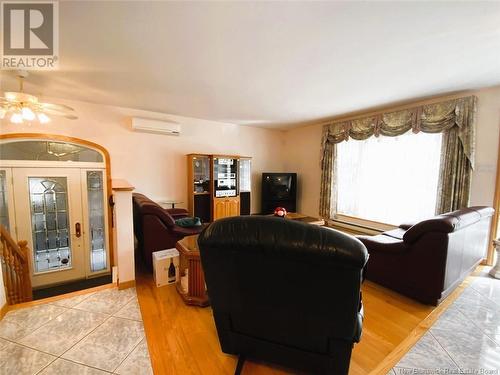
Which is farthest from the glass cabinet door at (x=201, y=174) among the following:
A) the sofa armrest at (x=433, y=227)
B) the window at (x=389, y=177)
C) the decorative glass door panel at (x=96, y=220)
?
the sofa armrest at (x=433, y=227)

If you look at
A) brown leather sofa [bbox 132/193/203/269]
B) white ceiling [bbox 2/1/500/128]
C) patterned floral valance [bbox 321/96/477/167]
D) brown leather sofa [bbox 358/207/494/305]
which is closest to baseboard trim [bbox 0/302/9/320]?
brown leather sofa [bbox 132/193/203/269]

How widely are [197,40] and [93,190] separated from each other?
10.2 feet

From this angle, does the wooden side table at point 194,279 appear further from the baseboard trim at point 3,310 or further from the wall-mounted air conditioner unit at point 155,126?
the wall-mounted air conditioner unit at point 155,126

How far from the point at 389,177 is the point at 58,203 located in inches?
218

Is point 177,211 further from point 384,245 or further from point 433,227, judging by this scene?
point 433,227

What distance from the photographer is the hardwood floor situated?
1311 millimetres

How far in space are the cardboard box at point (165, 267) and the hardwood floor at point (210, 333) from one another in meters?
0.11

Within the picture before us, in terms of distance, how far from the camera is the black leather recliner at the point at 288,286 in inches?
34.9

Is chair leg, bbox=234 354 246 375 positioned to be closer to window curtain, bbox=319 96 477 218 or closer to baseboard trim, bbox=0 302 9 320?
baseboard trim, bbox=0 302 9 320

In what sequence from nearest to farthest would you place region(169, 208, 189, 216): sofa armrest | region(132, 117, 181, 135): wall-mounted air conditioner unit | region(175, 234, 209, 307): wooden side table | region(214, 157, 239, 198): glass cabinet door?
region(175, 234, 209, 307): wooden side table
region(132, 117, 181, 135): wall-mounted air conditioner unit
region(169, 208, 189, 216): sofa armrest
region(214, 157, 239, 198): glass cabinet door

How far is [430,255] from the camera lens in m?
1.83

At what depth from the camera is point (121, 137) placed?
351 centimetres

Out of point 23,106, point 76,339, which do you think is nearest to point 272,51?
point 23,106

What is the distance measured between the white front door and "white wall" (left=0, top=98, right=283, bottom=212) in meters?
0.64
